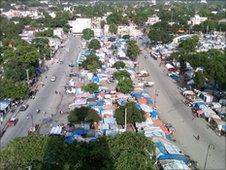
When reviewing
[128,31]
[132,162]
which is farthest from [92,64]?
[128,31]

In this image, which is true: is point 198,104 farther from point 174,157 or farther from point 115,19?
point 115,19

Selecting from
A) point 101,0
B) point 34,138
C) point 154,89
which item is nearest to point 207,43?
point 154,89

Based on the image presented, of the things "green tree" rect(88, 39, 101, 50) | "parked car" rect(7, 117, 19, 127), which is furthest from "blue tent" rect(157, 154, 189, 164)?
"green tree" rect(88, 39, 101, 50)

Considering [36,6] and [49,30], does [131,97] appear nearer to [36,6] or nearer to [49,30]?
[49,30]

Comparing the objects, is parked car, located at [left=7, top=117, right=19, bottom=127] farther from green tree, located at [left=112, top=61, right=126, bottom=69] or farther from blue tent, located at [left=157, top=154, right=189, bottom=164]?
green tree, located at [left=112, top=61, right=126, bottom=69]

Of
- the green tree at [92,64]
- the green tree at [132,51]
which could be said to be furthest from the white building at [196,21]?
the green tree at [92,64]
